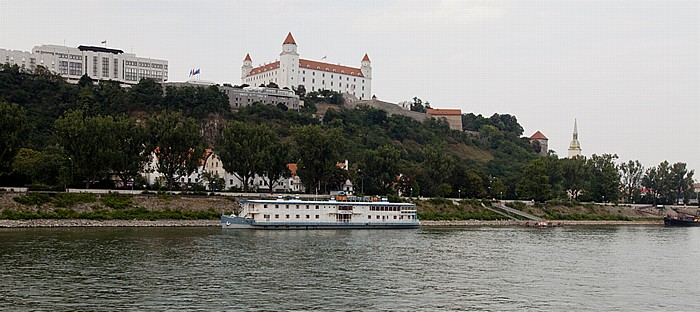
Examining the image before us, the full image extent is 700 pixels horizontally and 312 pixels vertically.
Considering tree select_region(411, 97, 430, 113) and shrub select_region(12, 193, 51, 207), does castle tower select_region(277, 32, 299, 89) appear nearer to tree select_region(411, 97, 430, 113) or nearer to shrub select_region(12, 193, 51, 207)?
tree select_region(411, 97, 430, 113)

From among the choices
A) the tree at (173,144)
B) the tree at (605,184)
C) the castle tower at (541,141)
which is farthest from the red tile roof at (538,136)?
the tree at (173,144)

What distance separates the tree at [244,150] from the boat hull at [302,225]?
1250 centimetres

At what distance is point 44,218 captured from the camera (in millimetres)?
56438

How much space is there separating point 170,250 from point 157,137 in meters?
31.4

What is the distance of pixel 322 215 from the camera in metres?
67.6

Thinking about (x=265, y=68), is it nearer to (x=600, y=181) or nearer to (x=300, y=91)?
(x=300, y=91)

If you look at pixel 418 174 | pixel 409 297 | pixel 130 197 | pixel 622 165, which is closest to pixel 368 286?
pixel 409 297

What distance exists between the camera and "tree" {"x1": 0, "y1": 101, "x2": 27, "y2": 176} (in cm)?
6041

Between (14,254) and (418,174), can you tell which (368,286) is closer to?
(14,254)

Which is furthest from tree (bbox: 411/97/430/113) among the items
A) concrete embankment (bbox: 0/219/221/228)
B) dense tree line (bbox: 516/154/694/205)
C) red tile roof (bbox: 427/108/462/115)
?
concrete embankment (bbox: 0/219/221/228)

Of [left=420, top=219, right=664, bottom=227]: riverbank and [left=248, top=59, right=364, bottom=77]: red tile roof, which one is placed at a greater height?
[left=248, top=59, right=364, bottom=77]: red tile roof

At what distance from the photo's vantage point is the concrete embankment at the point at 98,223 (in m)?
54.6

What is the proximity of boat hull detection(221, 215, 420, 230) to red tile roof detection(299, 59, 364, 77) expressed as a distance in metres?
87.0

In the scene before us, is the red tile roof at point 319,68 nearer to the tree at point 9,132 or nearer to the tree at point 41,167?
the tree at point 41,167
